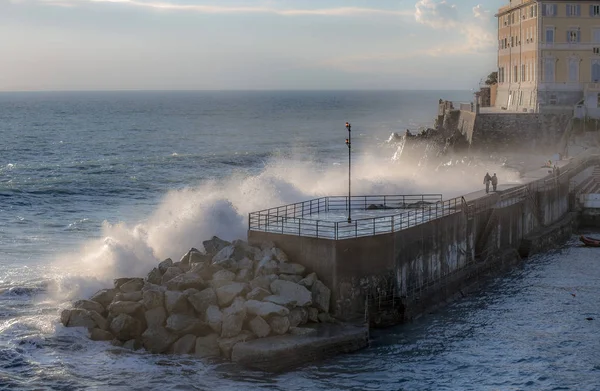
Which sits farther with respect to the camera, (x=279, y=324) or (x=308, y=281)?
(x=308, y=281)

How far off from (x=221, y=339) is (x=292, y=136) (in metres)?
93.8

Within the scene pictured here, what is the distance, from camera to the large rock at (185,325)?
23.7m

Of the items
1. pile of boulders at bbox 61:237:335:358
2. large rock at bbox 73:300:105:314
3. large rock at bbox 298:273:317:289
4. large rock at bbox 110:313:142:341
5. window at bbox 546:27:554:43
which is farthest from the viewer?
window at bbox 546:27:554:43

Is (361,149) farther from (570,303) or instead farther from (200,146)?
(570,303)

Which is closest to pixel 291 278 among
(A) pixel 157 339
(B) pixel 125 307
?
(A) pixel 157 339

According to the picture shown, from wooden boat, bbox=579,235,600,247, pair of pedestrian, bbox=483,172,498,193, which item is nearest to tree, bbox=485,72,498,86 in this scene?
wooden boat, bbox=579,235,600,247

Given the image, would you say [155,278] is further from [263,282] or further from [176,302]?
[263,282]

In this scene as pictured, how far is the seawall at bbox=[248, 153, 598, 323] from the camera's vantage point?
1030 inches

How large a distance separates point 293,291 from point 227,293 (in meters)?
1.91

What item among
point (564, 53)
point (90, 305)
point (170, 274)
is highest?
point (564, 53)

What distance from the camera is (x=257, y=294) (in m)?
24.5

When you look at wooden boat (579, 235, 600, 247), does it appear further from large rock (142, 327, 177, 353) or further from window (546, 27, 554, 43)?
window (546, 27, 554, 43)

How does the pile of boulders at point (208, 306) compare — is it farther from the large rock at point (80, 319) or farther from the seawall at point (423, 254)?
the seawall at point (423, 254)

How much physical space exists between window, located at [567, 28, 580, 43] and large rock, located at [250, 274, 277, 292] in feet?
141
